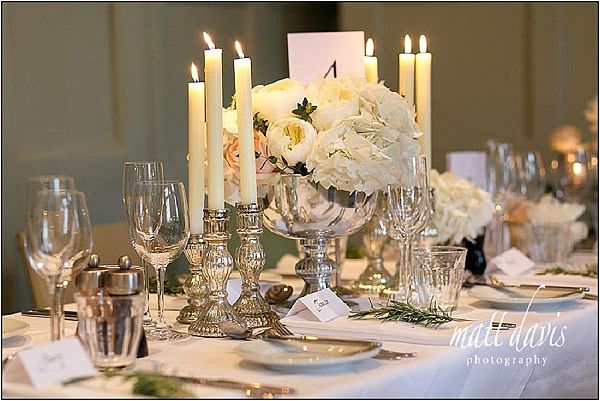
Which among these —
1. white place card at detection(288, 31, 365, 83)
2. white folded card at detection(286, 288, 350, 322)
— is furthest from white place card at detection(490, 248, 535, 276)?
white folded card at detection(286, 288, 350, 322)

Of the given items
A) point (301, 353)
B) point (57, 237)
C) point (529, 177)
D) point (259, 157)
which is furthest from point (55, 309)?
point (529, 177)

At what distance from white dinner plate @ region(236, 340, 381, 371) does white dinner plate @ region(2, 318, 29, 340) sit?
41 cm

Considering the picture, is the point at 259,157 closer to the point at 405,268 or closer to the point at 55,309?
the point at 405,268

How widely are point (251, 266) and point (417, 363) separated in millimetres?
396

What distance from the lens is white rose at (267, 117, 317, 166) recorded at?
1819 millimetres

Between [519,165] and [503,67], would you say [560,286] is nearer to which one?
[519,165]

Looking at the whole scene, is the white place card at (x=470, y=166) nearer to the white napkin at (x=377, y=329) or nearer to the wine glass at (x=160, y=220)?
the white napkin at (x=377, y=329)

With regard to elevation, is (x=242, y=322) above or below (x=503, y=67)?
below

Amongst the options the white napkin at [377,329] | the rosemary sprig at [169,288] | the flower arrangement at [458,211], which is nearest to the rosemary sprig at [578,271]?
the flower arrangement at [458,211]

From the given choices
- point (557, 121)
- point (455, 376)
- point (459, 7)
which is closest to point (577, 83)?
point (557, 121)

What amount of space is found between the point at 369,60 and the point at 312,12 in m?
2.65

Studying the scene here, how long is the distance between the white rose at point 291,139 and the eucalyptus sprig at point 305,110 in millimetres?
29

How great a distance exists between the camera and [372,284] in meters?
2.21

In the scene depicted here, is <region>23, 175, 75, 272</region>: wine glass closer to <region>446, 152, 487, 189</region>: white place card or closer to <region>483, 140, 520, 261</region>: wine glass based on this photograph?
<region>483, 140, 520, 261</region>: wine glass
